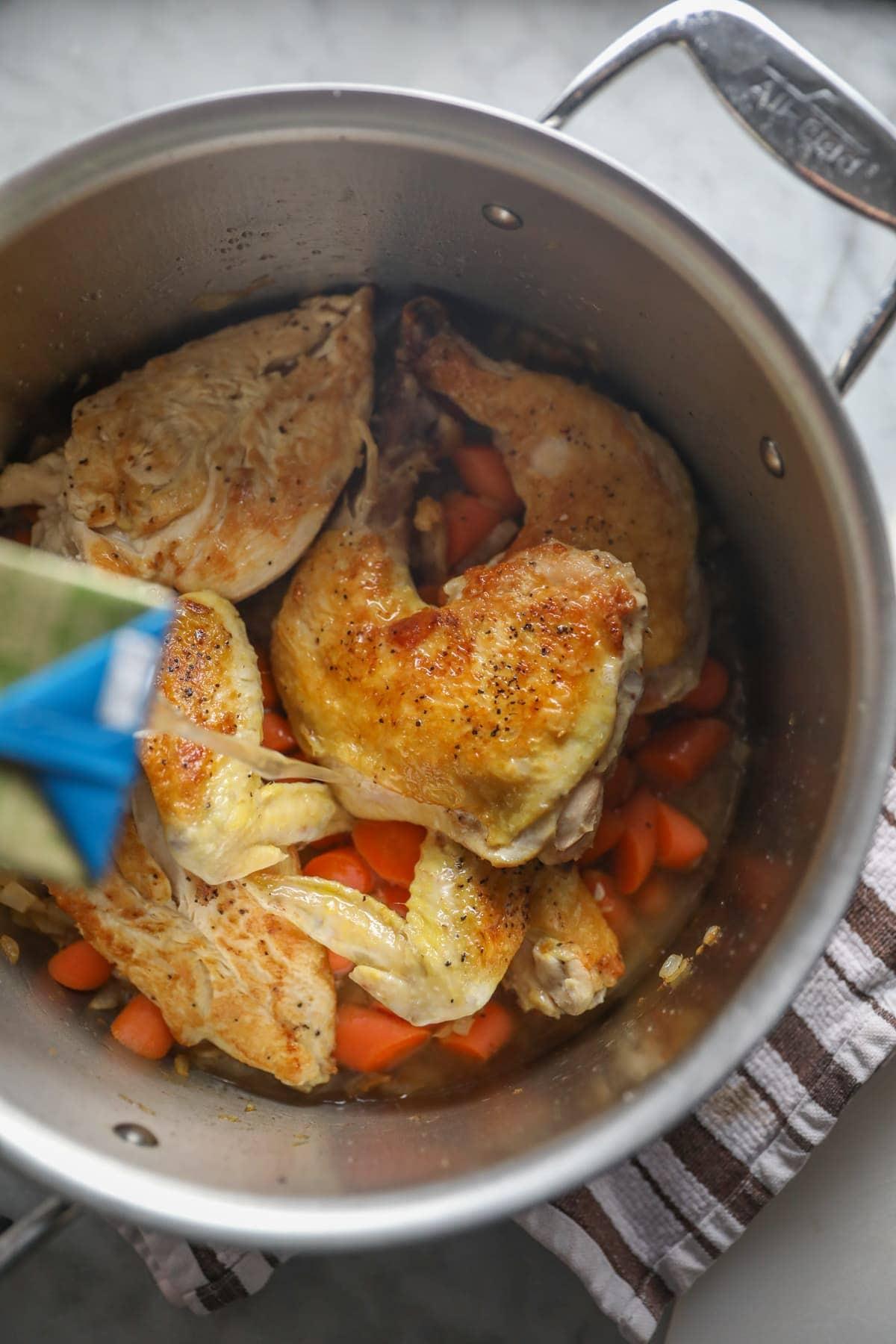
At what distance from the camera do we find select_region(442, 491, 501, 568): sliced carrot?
6.86ft

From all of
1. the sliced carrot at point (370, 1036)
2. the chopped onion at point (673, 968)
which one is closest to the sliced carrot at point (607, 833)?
the chopped onion at point (673, 968)

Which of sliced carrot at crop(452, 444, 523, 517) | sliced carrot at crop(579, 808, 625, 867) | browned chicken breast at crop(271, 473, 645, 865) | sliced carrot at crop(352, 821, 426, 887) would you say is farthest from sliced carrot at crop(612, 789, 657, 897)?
sliced carrot at crop(452, 444, 523, 517)

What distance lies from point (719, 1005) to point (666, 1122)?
0.71 feet

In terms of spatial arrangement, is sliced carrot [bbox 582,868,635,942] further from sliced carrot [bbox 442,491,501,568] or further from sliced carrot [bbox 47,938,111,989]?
sliced carrot [bbox 47,938,111,989]

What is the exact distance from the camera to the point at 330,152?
1653 mm

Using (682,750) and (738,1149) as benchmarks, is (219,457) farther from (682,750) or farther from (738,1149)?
(738,1149)

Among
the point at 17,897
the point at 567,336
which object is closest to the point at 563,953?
the point at 17,897

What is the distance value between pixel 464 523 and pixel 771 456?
2.02ft

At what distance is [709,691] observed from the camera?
6.86 feet

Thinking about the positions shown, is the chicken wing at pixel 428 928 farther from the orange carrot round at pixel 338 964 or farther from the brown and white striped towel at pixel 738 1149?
the brown and white striped towel at pixel 738 1149

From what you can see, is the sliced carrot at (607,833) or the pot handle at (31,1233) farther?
the sliced carrot at (607,833)

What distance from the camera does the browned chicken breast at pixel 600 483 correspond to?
1.92 meters

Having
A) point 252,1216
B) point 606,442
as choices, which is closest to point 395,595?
point 606,442

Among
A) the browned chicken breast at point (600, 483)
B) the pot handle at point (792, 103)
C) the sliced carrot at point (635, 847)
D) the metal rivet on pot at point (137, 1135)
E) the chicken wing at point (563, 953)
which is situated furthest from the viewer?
the sliced carrot at point (635, 847)
